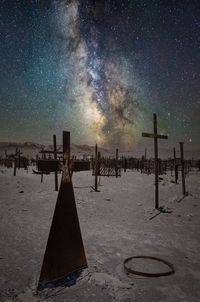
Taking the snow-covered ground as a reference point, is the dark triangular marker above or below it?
above

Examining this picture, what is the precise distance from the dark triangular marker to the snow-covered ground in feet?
0.91

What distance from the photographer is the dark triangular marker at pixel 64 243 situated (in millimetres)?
4383

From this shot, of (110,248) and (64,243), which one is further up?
(64,243)

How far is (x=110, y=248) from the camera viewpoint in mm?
6098

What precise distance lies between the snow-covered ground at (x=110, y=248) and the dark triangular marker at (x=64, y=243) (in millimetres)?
277

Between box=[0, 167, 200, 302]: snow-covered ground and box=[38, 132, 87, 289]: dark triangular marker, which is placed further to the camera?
box=[38, 132, 87, 289]: dark triangular marker

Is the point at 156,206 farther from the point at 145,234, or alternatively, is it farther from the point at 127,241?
the point at 127,241

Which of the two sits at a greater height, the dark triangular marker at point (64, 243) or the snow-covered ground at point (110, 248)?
the dark triangular marker at point (64, 243)

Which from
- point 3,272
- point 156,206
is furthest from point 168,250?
point 156,206

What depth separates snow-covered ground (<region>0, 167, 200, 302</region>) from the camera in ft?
13.2

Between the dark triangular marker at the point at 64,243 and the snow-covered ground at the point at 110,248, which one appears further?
the dark triangular marker at the point at 64,243

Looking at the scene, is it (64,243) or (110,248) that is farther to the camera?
(110,248)

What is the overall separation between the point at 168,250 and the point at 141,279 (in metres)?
1.80

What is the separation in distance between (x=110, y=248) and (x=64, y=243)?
190 cm
